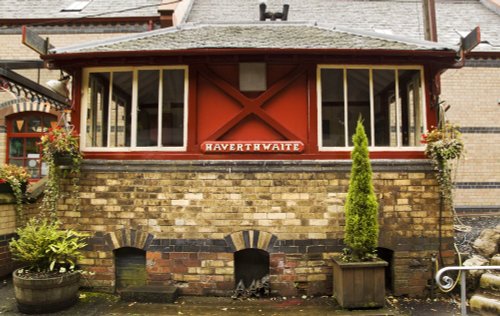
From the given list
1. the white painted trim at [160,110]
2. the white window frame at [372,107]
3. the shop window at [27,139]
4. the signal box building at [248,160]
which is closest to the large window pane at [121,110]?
the signal box building at [248,160]

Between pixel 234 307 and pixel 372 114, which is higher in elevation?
pixel 372 114

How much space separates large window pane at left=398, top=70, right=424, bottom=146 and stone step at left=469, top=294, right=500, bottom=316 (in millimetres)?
2711

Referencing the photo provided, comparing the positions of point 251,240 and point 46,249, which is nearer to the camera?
point 46,249

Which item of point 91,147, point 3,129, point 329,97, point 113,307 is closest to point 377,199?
point 329,97

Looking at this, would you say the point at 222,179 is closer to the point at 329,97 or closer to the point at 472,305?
the point at 329,97

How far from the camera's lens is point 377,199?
6.22m

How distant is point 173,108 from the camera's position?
6.53 meters

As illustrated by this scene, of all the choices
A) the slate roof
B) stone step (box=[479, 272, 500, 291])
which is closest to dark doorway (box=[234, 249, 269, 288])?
stone step (box=[479, 272, 500, 291])

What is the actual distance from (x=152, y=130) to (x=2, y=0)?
11625 mm

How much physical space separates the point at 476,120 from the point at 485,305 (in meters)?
8.60

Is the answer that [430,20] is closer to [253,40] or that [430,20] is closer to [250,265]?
[253,40]

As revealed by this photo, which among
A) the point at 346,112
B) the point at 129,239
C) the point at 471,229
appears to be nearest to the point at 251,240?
the point at 129,239

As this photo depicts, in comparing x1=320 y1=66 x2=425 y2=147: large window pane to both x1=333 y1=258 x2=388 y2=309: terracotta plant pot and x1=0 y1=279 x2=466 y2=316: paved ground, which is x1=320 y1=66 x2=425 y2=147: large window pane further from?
x1=0 y1=279 x2=466 y2=316: paved ground

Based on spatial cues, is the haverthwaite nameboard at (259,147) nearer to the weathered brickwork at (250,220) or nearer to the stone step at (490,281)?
the weathered brickwork at (250,220)
